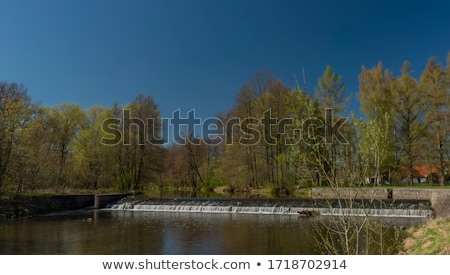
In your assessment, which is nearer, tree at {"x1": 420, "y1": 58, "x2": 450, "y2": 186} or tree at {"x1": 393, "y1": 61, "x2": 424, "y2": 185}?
tree at {"x1": 420, "y1": 58, "x2": 450, "y2": 186}

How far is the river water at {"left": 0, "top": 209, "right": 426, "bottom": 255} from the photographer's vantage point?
8141 mm

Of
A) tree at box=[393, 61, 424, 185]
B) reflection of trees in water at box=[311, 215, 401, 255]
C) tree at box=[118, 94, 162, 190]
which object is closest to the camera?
reflection of trees in water at box=[311, 215, 401, 255]

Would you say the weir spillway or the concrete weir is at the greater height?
the concrete weir

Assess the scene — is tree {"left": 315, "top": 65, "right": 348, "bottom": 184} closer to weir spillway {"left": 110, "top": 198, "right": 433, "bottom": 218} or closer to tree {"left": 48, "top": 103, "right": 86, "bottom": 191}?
weir spillway {"left": 110, "top": 198, "right": 433, "bottom": 218}

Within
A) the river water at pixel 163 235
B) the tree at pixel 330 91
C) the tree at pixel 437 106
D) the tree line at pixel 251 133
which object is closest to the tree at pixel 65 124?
the tree line at pixel 251 133

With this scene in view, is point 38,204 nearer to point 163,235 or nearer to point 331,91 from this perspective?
point 163,235

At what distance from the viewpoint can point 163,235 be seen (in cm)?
1015

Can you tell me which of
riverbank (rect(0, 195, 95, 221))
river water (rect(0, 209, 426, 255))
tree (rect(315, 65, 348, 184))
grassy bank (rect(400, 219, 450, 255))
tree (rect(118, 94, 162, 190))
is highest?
tree (rect(315, 65, 348, 184))

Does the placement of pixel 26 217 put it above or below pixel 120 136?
below

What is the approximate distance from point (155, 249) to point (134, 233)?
8.17 ft

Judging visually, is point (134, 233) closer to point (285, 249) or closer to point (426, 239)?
point (285, 249)

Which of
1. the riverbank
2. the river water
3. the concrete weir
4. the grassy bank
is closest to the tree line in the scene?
the riverbank

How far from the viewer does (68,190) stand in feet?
66.1

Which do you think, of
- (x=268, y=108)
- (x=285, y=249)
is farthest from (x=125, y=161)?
(x=285, y=249)
